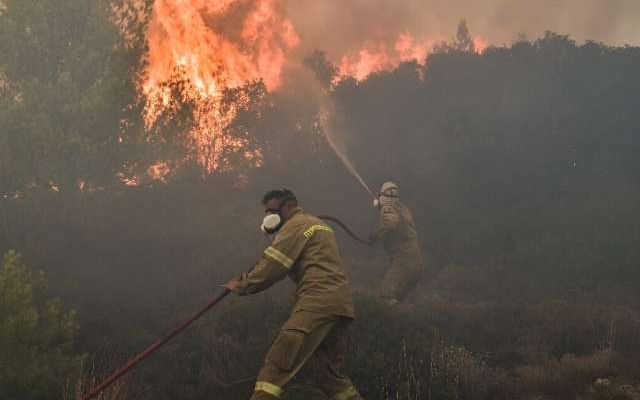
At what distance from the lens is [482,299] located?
46.3ft

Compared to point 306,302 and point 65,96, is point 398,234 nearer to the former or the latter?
point 306,302

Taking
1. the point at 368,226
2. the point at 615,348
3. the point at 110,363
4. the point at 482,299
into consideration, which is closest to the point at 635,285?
the point at 482,299

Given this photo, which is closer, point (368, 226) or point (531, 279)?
point (531, 279)

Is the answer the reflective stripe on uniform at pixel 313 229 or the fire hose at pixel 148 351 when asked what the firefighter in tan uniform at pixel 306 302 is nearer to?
the reflective stripe on uniform at pixel 313 229

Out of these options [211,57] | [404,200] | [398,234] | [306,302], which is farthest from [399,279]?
[211,57]

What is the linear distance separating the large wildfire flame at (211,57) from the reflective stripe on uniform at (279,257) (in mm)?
12045

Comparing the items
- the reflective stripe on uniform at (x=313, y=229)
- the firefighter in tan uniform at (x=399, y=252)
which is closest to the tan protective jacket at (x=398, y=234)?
the firefighter in tan uniform at (x=399, y=252)

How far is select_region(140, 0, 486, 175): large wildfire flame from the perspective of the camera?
646 inches

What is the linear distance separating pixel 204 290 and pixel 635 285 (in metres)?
10.1

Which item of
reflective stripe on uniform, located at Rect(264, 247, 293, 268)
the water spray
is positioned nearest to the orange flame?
the water spray

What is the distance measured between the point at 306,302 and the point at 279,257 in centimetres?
44

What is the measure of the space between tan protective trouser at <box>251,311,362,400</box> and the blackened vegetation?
1450 millimetres

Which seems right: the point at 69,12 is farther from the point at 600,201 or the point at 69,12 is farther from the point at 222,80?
the point at 600,201

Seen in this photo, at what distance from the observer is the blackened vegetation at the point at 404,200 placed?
808 centimetres
